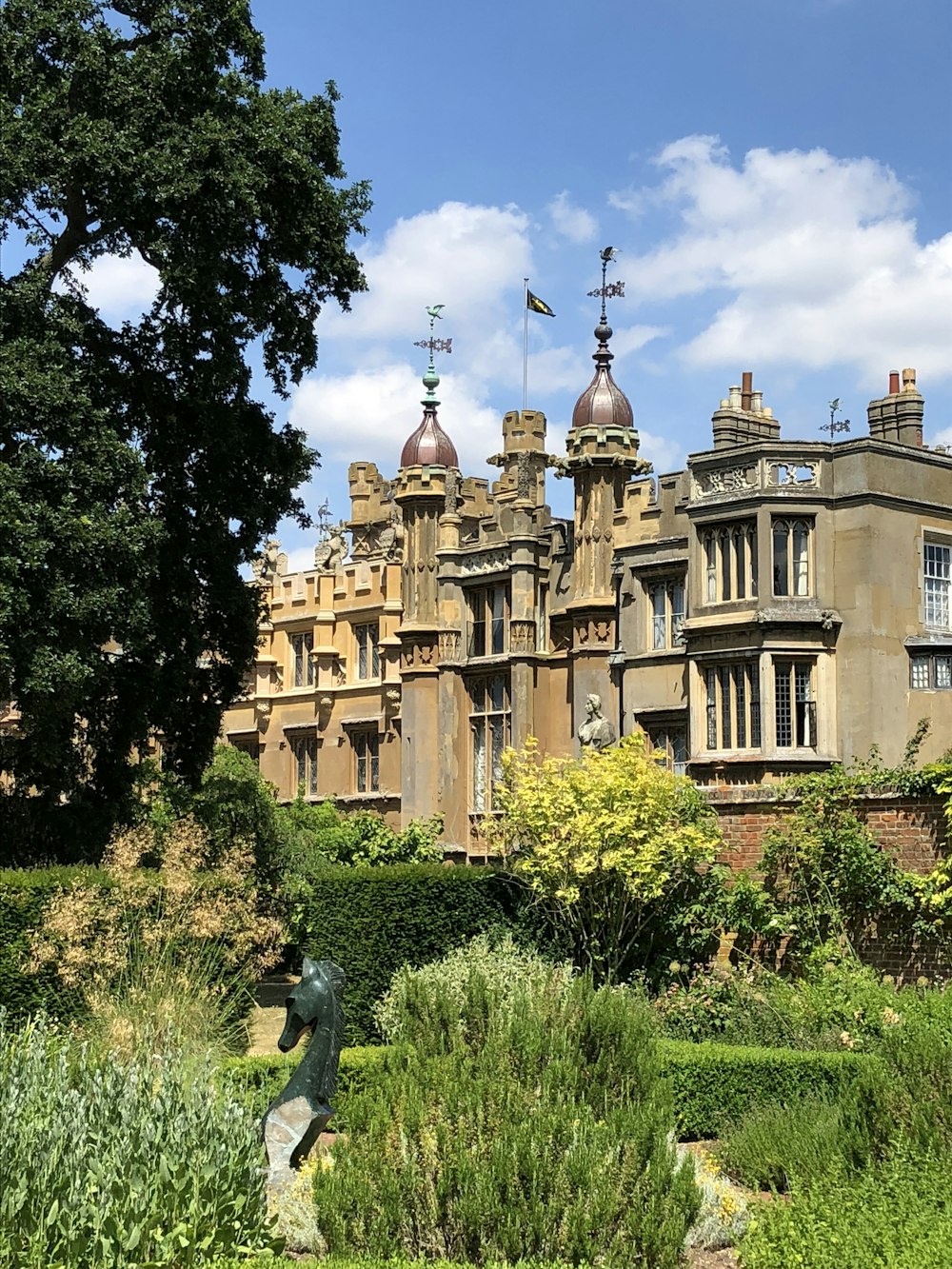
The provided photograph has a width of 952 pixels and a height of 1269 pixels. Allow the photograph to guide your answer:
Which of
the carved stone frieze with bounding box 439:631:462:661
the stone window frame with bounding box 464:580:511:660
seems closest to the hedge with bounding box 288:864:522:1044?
the stone window frame with bounding box 464:580:511:660

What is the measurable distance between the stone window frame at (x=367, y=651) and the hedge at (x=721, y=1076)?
1114 inches

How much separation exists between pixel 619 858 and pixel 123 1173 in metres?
12.3

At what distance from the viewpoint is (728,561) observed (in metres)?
31.2

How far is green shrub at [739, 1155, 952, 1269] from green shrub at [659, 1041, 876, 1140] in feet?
13.9

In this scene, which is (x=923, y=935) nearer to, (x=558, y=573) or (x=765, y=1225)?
(x=765, y=1225)

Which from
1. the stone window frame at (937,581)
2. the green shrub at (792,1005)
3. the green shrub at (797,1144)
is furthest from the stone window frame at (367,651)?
the green shrub at (797,1144)

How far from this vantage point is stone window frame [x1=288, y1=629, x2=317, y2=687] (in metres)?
46.1

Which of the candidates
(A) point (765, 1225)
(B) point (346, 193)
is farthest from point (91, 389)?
(A) point (765, 1225)

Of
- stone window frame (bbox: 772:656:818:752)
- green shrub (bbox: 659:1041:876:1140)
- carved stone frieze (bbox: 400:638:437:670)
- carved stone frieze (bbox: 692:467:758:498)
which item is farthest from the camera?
carved stone frieze (bbox: 400:638:437:670)

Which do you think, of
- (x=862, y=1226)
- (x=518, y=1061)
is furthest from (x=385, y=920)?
(x=862, y=1226)

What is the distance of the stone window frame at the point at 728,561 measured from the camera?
3064 cm

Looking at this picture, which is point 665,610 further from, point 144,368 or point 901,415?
point 144,368

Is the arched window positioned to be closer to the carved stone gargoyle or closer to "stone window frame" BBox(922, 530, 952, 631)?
"stone window frame" BBox(922, 530, 952, 631)

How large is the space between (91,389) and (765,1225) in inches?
639
